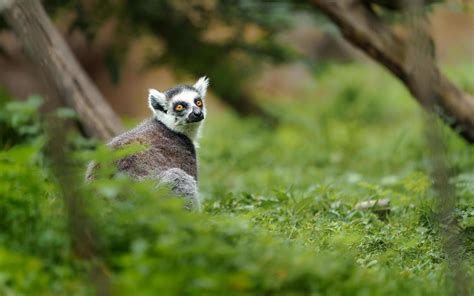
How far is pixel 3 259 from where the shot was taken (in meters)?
3.90

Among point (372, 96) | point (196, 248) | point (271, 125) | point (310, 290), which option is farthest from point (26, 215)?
point (372, 96)

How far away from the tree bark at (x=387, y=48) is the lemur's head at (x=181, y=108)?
5.26 feet

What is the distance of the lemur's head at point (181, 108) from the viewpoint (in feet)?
22.1

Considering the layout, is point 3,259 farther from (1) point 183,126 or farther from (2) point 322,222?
(1) point 183,126

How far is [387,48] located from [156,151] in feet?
8.72

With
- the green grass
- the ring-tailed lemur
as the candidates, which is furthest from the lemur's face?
the green grass

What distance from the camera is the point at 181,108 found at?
22.2 ft

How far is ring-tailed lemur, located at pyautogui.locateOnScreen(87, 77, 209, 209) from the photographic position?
5.68 meters

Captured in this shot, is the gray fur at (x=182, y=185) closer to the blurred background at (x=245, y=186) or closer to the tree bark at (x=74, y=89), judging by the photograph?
the blurred background at (x=245, y=186)

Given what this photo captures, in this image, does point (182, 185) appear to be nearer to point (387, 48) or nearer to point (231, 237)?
point (231, 237)

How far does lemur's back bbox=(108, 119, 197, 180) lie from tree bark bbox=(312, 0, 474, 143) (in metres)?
1.94

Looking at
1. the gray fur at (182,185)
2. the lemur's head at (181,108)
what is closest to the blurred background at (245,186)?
the gray fur at (182,185)

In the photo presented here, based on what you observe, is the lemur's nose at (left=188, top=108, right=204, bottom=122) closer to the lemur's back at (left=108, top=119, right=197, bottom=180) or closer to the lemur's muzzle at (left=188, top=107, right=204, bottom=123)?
the lemur's muzzle at (left=188, top=107, right=204, bottom=123)

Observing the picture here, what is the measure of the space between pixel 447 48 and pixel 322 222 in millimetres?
13405
